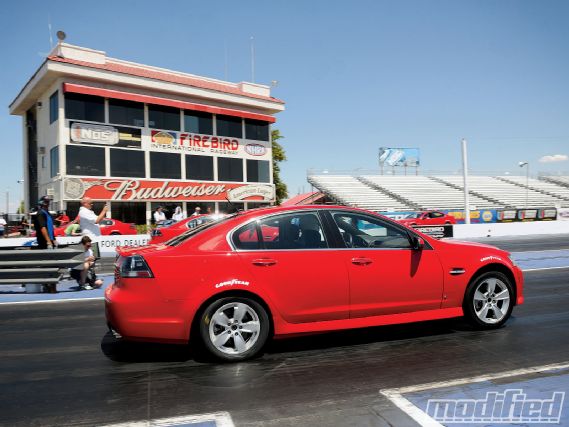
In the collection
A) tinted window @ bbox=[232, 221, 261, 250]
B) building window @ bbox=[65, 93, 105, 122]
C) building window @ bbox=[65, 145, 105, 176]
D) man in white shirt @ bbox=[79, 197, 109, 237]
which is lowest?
tinted window @ bbox=[232, 221, 261, 250]

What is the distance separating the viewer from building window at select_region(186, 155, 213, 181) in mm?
33875

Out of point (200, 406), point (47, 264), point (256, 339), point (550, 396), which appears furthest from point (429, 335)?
point (47, 264)

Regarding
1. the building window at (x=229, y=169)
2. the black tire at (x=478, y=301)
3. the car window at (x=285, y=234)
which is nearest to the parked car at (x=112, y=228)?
the building window at (x=229, y=169)

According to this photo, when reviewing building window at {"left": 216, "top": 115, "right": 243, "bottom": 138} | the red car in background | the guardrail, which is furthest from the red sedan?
building window at {"left": 216, "top": 115, "right": 243, "bottom": 138}

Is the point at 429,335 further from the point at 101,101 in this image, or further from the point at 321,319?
the point at 101,101

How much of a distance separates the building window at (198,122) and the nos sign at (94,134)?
572 cm

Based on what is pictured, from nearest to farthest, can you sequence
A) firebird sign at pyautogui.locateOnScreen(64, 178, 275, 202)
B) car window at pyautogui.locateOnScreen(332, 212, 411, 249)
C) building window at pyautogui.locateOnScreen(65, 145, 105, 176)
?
car window at pyautogui.locateOnScreen(332, 212, 411, 249), building window at pyautogui.locateOnScreen(65, 145, 105, 176), firebird sign at pyautogui.locateOnScreen(64, 178, 275, 202)

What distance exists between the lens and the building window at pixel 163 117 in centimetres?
3231

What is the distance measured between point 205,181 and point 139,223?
6.12 meters

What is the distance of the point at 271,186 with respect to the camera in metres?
38.3

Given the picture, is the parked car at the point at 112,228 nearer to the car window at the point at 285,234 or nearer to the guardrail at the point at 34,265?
the guardrail at the point at 34,265

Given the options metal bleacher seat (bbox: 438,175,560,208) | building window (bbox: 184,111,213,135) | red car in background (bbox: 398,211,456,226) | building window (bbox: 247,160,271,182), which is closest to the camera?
red car in background (bbox: 398,211,456,226)

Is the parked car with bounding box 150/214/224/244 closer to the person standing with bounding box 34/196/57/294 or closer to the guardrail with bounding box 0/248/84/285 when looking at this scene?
the person standing with bounding box 34/196/57/294
